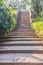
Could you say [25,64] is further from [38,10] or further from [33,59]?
[38,10]

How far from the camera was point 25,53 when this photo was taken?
3977mm

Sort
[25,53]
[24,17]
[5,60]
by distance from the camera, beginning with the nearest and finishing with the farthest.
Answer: [5,60]
[25,53]
[24,17]

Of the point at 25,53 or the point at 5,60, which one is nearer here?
the point at 5,60

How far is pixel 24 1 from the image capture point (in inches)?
662

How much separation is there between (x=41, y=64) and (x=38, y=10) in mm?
10166

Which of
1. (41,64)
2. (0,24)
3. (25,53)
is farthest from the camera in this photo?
(0,24)

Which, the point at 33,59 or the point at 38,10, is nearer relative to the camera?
the point at 33,59

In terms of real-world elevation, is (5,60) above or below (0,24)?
below

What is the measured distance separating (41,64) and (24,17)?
8.42 metres

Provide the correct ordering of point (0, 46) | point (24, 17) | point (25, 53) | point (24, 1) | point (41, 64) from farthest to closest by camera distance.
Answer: point (24, 1)
point (24, 17)
point (0, 46)
point (25, 53)
point (41, 64)

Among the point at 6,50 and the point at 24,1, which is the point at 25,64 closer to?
the point at 6,50

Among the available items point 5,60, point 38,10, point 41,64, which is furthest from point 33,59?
point 38,10

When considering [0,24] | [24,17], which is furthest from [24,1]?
→ [0,24]

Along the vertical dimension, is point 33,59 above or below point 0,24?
below
